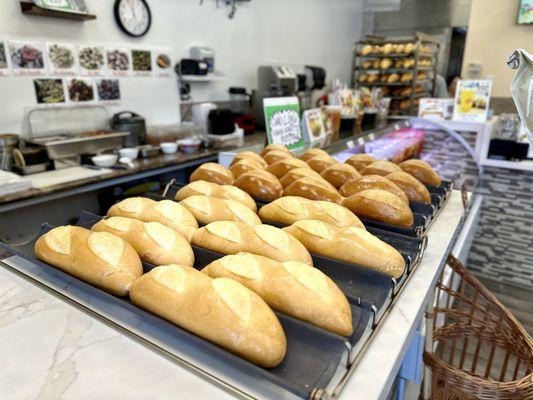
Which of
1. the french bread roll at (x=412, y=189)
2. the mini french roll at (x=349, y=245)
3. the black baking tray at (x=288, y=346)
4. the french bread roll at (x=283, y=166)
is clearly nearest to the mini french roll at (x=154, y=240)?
the black baking tray at (x=288, y=346)

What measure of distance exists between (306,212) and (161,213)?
467 mm

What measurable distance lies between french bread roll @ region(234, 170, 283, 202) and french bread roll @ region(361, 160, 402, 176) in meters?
0.45

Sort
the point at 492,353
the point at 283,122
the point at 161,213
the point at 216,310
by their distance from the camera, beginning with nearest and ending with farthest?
1. the point at 216,310
2. the point at 161,213
3. the point at 492,353
4. the point at 283,122

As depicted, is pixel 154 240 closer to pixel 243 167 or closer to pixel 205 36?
pixel 243 167

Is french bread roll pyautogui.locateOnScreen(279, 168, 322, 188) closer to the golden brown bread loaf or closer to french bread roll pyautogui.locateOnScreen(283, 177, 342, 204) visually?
french bread roll pyautogui.locateOnScreen(283, 177, 342, 204)

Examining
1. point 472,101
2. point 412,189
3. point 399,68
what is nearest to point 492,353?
point 412,189

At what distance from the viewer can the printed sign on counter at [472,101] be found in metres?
3.11

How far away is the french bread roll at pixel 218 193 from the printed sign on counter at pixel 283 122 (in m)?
1.29

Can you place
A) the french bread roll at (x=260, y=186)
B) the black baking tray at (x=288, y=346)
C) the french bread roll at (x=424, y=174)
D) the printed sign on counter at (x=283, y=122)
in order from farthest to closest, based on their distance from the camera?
1. the printed sign on counter at (x=283, y=122)
2. the french bread roll at (x=424, y=174)
3. the french bread roll at (x=260, y=186)
4. the black baking tray at (x=288, y=346)

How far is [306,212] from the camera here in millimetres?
1253

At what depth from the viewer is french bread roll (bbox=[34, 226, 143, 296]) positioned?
911 millimetres

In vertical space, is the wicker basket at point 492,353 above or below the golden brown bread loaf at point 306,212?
below

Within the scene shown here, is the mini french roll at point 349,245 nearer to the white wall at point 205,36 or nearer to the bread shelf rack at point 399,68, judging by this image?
the white wall at point 205,36

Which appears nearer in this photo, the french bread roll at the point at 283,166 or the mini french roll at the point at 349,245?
the mini french roll at the point at 349,245
